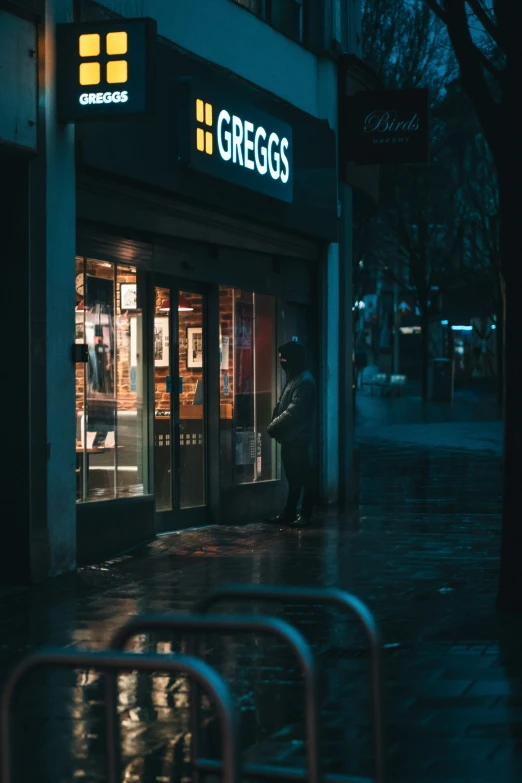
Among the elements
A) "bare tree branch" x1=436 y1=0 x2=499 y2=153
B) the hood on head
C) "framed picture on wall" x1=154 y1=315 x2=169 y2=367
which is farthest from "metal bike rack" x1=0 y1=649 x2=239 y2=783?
the hood on head

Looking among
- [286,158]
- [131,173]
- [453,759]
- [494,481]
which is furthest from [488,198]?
[453,759]

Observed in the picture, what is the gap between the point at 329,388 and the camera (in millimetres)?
16781

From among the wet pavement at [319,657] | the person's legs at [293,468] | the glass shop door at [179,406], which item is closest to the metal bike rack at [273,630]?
the wet pavement at [319,657]

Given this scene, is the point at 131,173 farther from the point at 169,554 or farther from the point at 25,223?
the point at 169,554

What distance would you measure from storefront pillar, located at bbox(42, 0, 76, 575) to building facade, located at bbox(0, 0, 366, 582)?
0.06 ft

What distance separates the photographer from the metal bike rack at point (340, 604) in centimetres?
482

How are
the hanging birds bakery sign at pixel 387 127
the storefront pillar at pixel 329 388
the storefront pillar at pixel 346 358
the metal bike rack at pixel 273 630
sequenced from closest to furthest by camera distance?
the metal bike rack at pixel 273 630 < the hanging birds bakery sign at pixel 387 127 < the storefront pillar at pixel 329 388 < the storefront pillar at pixel 346 358

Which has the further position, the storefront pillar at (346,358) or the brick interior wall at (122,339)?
the storefront pillar at (346,358)

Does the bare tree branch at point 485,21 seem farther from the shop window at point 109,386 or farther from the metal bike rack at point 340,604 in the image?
the metal bike rack at point 340,604

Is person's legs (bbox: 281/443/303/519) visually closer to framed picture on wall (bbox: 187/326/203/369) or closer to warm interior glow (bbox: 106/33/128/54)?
framed picture on wall (bbox: 187/326/203/369)

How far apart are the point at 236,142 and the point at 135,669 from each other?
10512mm

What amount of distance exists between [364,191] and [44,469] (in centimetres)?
866

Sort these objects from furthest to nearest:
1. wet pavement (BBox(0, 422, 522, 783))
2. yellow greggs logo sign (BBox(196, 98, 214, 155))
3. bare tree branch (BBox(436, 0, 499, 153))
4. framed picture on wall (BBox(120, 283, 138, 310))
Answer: yellow greggs logo sign (BBox(196, 98, 214, 155))
framed picture on wall (BBox(120, 283, 138, 310))
bare tree branch (BBox(436, 0, 499, 153))
wet pavement (BBox(0, 422, 522, 783))

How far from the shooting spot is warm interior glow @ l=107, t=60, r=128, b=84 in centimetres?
1059
